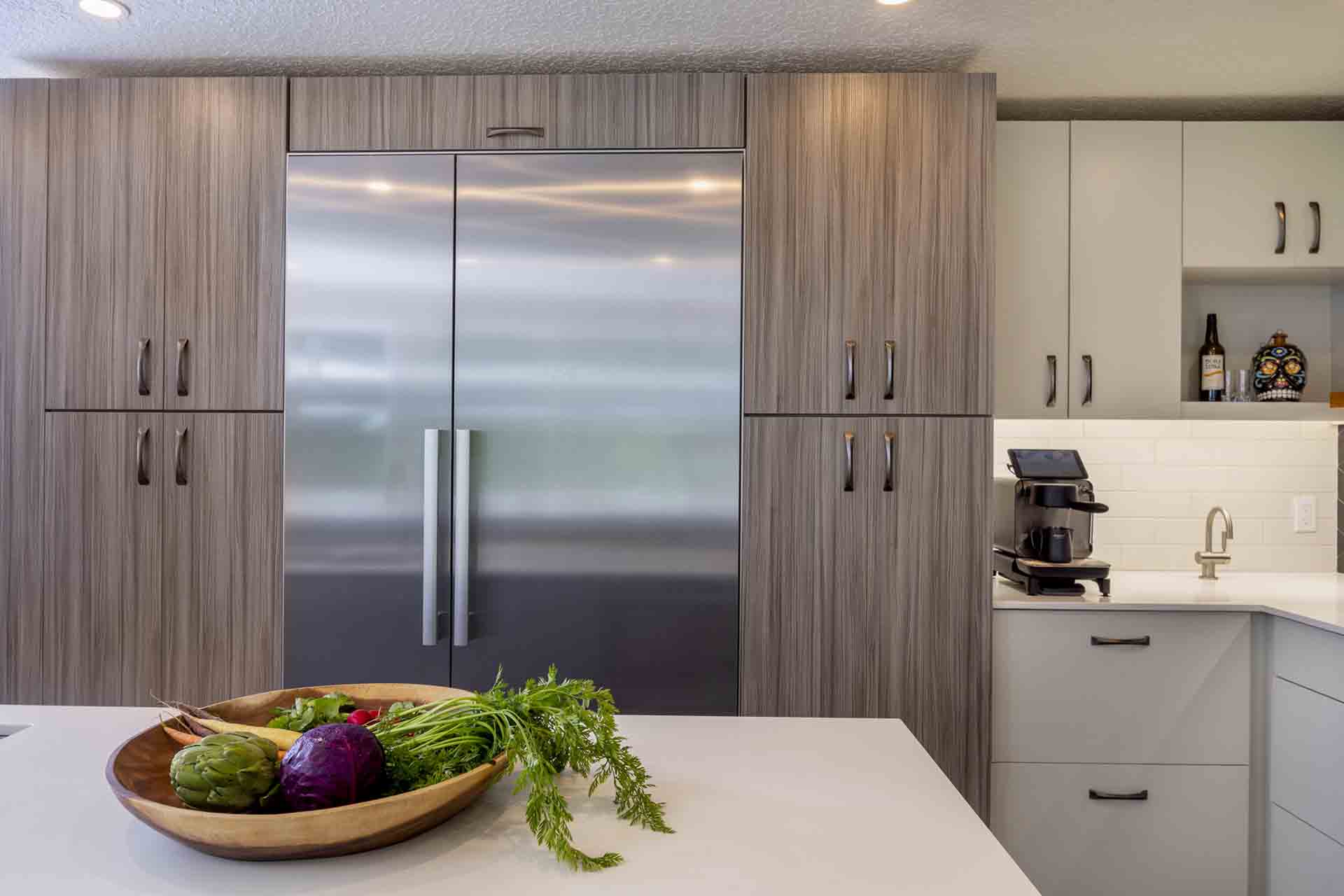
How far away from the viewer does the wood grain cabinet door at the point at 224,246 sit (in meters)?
2.51

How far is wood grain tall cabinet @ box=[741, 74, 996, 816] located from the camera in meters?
2.43

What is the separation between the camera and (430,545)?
8.05ft

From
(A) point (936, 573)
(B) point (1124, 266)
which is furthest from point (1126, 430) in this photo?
(A) point (936, 573)

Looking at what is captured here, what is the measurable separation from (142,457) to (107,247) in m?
0.63

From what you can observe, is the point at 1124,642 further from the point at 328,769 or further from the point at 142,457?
the point at 142,457

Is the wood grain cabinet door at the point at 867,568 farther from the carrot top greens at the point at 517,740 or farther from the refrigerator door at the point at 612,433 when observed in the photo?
the carrot top greens at the point at 517,740

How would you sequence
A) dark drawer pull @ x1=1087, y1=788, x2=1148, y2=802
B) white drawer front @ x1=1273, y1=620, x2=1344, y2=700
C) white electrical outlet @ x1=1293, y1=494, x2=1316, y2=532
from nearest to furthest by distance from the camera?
white drawer front @ x1=1273, y1=620, x2=1344, y2=700 → dark drawer pull @ x1=1087, y1=788, x2=1148, y2=802 → white electrical outlet @ x1=1293, y1=494, x2=1316, y2=532

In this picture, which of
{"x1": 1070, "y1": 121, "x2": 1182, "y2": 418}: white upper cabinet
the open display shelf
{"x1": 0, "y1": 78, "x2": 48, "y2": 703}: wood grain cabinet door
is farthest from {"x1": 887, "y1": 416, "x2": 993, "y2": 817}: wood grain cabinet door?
{"x1": 0, "y1": 78, "x2": 48, "y2": 703}: wood grain cabinet door

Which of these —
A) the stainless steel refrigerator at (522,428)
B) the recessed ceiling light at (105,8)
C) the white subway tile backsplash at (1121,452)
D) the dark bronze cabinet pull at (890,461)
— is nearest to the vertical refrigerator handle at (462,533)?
the stainless steel refrigerator at (522,428)

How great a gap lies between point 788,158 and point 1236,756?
206 cm

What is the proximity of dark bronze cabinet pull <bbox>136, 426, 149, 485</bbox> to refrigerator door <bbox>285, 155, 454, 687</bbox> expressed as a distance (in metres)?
0.42

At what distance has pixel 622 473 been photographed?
8.08 feet

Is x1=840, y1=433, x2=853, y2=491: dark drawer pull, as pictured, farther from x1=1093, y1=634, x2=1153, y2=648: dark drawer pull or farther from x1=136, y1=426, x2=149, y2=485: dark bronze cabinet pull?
x1=136, y1=426, x2=149, y2=485: dark bronze cabinet pull

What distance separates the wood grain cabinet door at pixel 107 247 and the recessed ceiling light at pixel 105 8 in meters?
0.27
